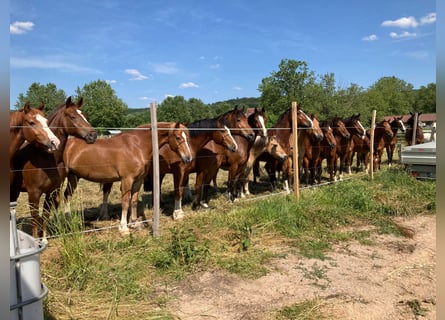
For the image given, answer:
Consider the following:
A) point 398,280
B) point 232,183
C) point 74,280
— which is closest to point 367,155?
point 232,183

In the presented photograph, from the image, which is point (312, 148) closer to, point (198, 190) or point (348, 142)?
point (348, 142)

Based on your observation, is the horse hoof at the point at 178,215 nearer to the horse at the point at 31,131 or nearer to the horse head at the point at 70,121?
the horse head at the point at 70,121

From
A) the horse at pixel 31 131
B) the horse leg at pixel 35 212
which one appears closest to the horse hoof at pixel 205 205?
the horse leg at pixel 35 212

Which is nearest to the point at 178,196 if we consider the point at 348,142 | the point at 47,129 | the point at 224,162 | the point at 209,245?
the point at 224,162

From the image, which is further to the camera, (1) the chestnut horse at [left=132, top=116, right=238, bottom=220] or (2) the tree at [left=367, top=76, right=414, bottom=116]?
(2) the tree at [left=367, top=76, right=414, bottom=116]

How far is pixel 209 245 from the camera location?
194 inches

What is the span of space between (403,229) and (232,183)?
3.98 metres

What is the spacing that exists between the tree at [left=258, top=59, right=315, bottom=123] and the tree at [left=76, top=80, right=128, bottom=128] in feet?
93.3

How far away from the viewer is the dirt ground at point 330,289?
3332 millimetres

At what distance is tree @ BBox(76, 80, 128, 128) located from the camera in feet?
201

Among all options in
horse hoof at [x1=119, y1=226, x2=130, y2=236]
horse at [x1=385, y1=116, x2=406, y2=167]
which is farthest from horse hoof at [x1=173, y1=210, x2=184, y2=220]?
horse at [x1=385, y1=116, x2=406, y2=167]

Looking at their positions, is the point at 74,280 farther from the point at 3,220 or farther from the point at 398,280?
the point at 398,280

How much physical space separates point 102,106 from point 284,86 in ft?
116

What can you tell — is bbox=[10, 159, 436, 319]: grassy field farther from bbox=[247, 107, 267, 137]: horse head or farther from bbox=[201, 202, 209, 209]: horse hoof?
bbox=[247, 107, 267, 137]: horse head
